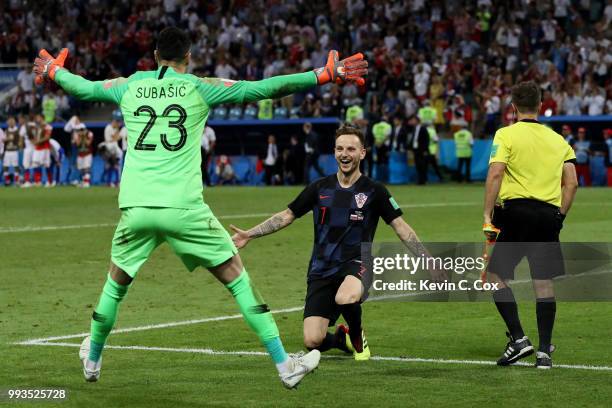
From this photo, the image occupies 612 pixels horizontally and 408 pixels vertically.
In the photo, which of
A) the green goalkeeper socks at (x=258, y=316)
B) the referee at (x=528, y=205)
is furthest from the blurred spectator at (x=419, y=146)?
the green goalkeeper socks at (x=258, y=316)

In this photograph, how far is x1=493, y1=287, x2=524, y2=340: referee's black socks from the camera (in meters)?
9.12

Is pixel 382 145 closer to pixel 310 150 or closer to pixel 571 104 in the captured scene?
pixel 310 150

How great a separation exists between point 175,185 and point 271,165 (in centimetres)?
3274

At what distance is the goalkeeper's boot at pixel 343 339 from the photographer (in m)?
9.55

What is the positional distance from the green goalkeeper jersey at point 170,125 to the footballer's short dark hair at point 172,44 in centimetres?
9

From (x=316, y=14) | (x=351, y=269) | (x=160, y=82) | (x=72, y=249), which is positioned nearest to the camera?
(x=160, y=82)

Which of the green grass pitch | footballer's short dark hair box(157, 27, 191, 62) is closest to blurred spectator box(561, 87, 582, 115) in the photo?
the green grass pitch

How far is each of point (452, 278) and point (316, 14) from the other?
3399cm

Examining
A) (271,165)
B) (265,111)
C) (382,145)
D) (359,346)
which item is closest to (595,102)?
(382,145)

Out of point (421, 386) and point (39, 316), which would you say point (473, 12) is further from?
point (421, 386)

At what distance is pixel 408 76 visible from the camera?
4078 cm

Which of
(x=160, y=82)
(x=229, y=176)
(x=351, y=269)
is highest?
(x=160, y=82)

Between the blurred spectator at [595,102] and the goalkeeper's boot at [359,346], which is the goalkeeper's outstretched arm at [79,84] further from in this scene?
the blurred spectator at [595,102]

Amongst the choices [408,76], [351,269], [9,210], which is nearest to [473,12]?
[408,76]
